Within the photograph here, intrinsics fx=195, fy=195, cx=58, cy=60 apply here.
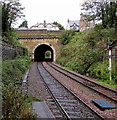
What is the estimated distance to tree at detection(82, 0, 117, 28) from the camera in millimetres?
18509

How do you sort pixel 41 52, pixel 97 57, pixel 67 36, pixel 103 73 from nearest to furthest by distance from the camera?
pixel 103 73 < pixel 97 57 < pixel 67 36 < pixel 41 52

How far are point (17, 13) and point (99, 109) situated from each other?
2059 cm

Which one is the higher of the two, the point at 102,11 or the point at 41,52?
the point at 102,11

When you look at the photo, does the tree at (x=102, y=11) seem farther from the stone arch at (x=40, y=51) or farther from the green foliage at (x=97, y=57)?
the stone arch at (x=40, y=51)

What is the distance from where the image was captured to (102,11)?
19.8 m

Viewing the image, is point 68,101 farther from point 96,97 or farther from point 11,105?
point 11,105

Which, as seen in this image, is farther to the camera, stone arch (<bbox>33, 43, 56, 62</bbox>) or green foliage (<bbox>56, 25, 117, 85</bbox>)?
stone arch (<bbox>33, 43, 56, 62</bbox>)

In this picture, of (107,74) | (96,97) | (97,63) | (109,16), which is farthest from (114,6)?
(96,97)

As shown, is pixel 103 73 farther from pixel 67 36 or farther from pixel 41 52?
pixel 41 52

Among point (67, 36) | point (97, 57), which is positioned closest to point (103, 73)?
point (97, 57)

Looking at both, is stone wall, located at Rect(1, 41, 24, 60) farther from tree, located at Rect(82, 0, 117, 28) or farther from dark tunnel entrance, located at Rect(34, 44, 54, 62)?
dark tunnel entrance, located at Rect(34, 44, 54, 62)

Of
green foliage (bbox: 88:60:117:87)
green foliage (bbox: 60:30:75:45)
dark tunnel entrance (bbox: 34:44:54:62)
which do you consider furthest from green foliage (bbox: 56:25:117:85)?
dark tunnel entrance (bbox: 34:44:54:62)

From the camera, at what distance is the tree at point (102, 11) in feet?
60.7

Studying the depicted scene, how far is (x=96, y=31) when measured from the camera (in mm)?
20109
